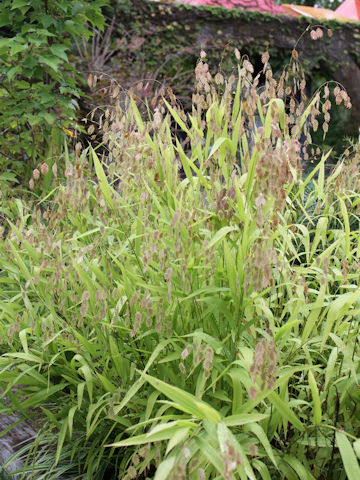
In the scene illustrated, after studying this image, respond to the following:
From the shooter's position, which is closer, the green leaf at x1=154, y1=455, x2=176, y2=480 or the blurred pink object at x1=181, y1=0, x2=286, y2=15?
the green leaf at x1=154, y1=455, x2=176, y2=480

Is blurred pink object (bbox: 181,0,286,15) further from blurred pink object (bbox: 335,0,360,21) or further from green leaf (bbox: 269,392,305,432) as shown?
green leaf (bbox: 269,392,305,432)

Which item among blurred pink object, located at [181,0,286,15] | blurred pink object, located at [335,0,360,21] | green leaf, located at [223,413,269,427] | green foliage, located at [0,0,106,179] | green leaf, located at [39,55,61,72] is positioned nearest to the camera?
green leaf, located at [223,413,269,427]

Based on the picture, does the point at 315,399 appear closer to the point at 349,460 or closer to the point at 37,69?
the point at 349,460

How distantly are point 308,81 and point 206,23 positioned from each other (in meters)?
2.04

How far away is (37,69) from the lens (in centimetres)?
352

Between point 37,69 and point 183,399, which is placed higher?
point 183,399

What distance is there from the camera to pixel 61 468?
63.3 inches

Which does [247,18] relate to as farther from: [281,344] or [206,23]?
[281,344]

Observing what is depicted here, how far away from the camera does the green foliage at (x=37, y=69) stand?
133 inches

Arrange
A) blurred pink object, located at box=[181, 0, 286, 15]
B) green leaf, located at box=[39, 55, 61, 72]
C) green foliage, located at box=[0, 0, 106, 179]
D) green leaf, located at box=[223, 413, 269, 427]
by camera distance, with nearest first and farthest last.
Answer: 1. green leaf, located at box=[223, 413, 269, 427]
2. green leaf, located at box=[39, 55, 61, 72]
3. green foliage, located at box=[0, 0, 106, 179]
4. blurred pink object, located at box=[181, 0, 286, 15]

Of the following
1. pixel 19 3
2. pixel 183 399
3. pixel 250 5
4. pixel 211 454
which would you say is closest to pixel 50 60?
pixel 19 3

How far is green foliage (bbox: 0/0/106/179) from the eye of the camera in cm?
338

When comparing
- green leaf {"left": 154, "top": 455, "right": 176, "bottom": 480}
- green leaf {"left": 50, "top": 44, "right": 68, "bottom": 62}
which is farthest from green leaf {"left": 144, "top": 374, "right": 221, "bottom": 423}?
green leaf {"left": 50, "top": 44, "right": 68, "bottom": 62}

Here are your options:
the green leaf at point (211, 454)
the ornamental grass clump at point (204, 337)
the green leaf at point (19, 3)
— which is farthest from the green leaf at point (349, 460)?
the green leaf at point (19, 3)
